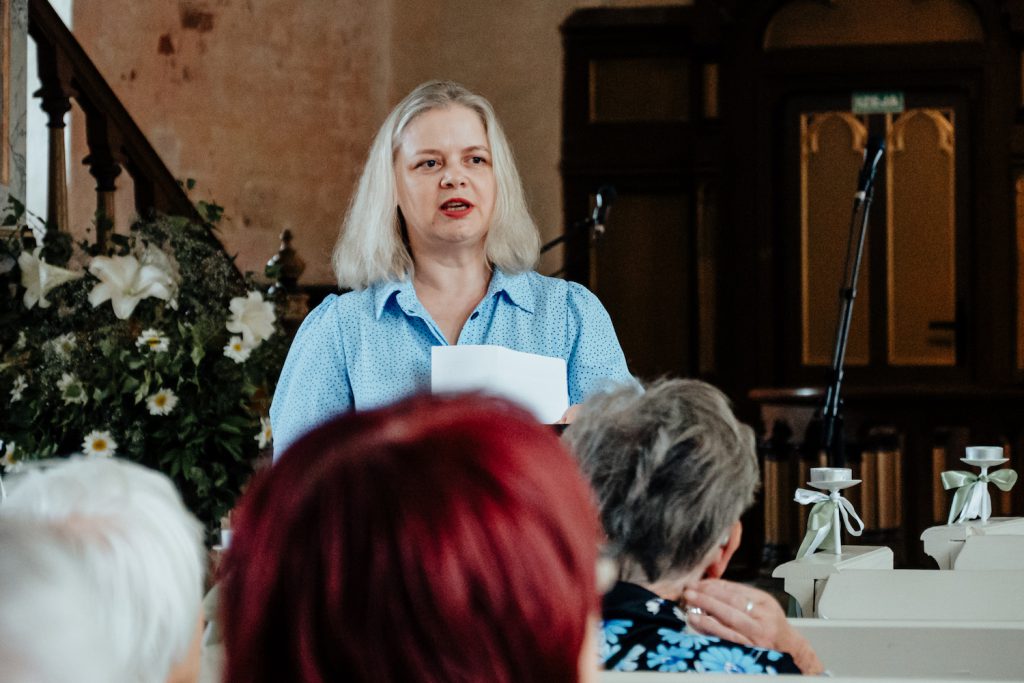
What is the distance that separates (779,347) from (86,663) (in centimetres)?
699

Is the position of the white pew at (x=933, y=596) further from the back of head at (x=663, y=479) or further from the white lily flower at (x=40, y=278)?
the white lily flower at (x=40, y=278)

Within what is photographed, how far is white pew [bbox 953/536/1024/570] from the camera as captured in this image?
8.26ft

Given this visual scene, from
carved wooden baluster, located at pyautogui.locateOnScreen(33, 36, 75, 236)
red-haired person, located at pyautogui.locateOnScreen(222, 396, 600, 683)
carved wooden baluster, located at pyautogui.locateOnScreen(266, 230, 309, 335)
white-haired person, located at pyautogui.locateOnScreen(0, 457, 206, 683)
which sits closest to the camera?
red-haired person, located at pyautogui.locateOnScreen(222, 396, 600, 683)

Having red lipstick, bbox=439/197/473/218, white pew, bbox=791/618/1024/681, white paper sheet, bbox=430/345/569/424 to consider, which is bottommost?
white pew, bbox=791/618/1024/681

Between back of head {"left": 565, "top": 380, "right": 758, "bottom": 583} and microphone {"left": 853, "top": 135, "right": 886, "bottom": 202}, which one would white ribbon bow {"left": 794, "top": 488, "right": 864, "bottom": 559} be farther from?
microphone {"left": 853, "top": 135, "right": 886, "bottom": 202}

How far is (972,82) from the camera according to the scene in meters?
7.36

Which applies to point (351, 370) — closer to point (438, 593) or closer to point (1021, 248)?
point (438, 593)

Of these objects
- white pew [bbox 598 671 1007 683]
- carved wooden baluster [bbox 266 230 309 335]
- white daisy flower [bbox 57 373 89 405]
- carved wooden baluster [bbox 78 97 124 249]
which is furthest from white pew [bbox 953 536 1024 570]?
carved wooden baluster [bbox 266 230 309 335]

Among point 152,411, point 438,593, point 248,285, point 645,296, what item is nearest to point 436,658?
point 438,593

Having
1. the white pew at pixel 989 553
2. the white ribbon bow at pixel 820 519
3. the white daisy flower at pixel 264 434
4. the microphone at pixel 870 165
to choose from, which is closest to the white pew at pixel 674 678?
the white ribbon bow at pixel 820 519

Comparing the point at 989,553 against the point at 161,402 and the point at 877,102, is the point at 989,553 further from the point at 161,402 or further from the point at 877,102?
the point at 877,102

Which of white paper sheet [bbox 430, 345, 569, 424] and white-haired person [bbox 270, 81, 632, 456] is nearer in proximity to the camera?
white paper sheet [bbox 430, 345, 569, 424]

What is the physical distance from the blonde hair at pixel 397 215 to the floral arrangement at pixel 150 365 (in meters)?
0.74

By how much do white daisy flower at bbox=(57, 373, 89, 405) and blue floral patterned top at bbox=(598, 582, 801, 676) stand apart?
1.83 meters
